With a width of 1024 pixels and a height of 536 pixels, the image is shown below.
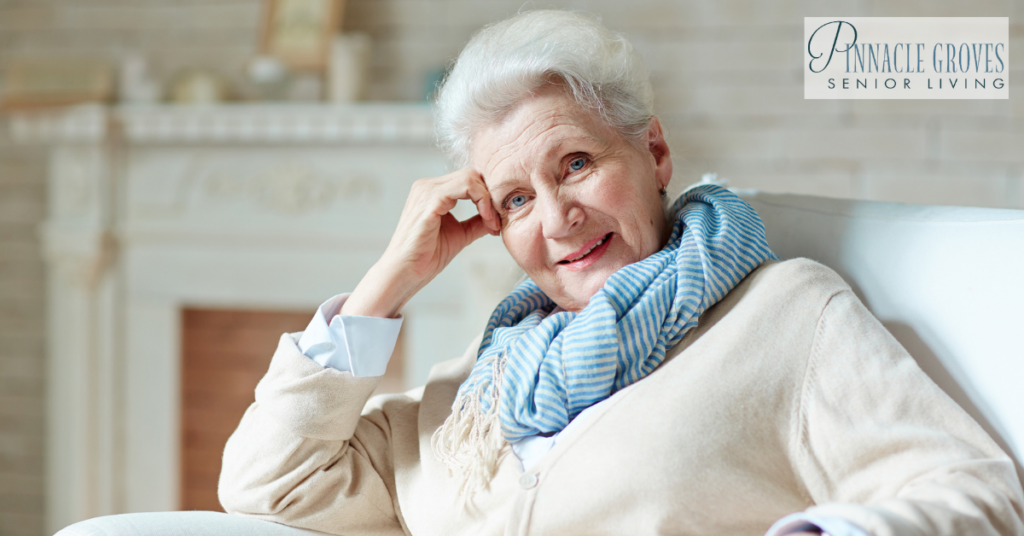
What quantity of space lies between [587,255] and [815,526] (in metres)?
0.47

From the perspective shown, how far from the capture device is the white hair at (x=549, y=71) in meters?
1.12

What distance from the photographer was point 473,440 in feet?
3.59

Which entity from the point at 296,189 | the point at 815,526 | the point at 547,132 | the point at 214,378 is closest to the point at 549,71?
the point at 547,132

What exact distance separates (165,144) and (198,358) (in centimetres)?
80

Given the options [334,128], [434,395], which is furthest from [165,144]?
[434,395]

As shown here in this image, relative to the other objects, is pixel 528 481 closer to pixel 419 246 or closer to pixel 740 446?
pixel 740 446

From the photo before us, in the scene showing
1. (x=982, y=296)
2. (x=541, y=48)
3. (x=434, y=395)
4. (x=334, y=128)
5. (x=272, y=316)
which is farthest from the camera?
(x=272, y=316)

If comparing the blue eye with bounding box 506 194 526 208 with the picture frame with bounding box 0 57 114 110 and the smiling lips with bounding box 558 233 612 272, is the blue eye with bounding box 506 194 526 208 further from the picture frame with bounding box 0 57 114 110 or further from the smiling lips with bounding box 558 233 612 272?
the picture frame with bounding box 0 57 114 110

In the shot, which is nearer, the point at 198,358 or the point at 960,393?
the point at 960,393

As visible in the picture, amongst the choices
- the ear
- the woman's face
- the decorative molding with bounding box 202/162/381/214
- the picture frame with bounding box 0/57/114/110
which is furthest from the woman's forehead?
the picture frame with bounding box 0/57/114/110

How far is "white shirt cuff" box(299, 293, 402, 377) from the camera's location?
3.70ft

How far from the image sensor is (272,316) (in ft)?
9.58

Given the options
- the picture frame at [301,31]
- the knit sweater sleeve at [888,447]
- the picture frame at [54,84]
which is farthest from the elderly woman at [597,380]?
the picture frame at [54,84]

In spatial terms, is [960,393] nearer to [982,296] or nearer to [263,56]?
[982,296]
